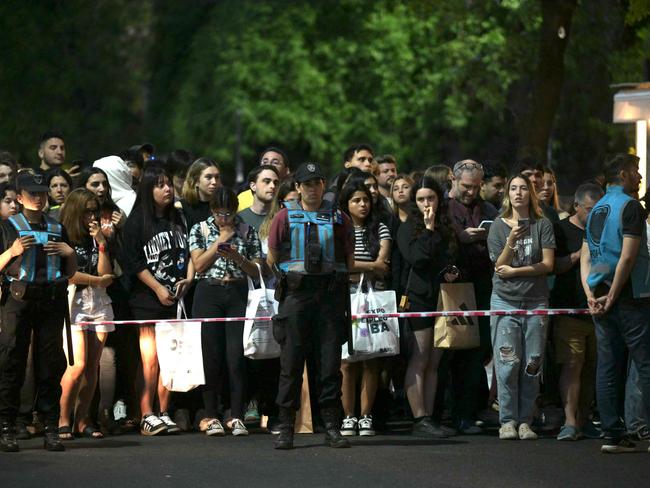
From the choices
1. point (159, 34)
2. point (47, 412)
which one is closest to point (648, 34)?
point (47, 412)

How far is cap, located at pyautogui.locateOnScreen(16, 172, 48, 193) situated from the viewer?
12.1 m

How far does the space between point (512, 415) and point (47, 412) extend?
3789mm

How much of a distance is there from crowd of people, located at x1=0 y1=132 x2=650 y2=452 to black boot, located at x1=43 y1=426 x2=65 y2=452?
2cm

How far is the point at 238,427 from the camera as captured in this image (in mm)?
13312

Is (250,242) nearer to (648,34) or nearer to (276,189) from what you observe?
(276,189)

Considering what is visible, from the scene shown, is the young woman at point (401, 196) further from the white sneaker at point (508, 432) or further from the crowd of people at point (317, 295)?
the white sneaker at point (508, 432)

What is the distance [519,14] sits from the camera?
31344 mm

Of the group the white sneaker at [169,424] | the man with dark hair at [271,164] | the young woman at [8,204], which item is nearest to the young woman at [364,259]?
the white sneaker at [169,424]

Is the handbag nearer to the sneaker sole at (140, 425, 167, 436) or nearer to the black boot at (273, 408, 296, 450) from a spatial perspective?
the black boot at (273, 408, 296, 450)

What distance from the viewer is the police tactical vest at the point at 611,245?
40.0ft

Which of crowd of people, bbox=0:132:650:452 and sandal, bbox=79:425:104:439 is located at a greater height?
crowd of people, bbox=0:132:650:452

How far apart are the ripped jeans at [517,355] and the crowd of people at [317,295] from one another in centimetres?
1

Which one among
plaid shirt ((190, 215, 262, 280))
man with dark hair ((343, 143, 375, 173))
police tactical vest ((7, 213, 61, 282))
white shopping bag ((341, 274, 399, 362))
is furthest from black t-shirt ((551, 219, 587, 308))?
police tactical vest ((7, 213, 61, 282))

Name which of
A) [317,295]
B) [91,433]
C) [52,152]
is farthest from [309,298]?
[52,152]
